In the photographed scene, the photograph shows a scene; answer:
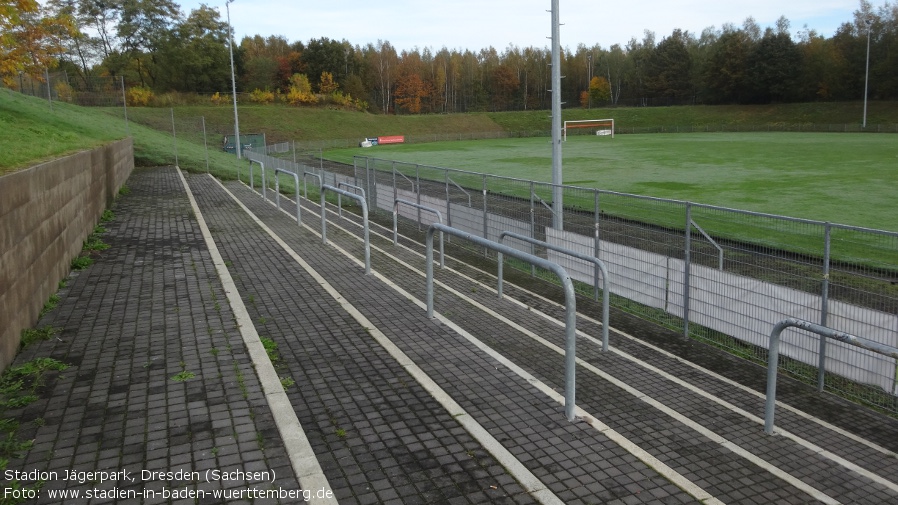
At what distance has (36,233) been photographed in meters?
7.60

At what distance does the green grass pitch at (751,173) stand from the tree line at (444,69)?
36.8 meters

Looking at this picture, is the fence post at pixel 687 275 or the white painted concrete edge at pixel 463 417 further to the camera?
the fence post at pixel 687 275

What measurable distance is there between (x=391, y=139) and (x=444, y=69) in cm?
6618

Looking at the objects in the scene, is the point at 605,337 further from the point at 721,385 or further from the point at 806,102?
the point at 806,102

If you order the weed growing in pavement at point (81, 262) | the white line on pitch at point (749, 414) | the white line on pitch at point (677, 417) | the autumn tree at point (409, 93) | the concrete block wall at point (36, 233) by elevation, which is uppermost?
the autumn tree at point (409, 93)

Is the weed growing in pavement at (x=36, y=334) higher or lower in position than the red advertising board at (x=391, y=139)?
lower

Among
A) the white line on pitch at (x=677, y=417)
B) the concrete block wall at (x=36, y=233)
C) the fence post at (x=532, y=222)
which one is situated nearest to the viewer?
the white line on pitch at (x=677, y=417)

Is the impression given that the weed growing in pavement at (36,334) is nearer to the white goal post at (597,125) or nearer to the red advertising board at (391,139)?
the red advertising board at (391,139)

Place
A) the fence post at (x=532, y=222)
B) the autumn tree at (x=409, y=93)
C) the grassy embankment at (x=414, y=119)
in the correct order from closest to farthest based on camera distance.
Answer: the fence post at (x=532, y=222) < the grassy embankment at (x=414, y=119) < the autumn tree at (x=409, y=93)

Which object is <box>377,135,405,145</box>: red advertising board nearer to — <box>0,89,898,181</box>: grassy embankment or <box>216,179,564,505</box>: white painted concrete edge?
<box>0,89,898,181</box>: grassy embankment

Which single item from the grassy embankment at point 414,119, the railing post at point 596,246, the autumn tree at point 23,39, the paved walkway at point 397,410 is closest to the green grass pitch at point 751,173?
the railing post at point 596,246

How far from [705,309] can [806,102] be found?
298 ft

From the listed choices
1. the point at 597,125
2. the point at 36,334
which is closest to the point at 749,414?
the point at 36,334

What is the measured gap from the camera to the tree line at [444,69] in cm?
8031
